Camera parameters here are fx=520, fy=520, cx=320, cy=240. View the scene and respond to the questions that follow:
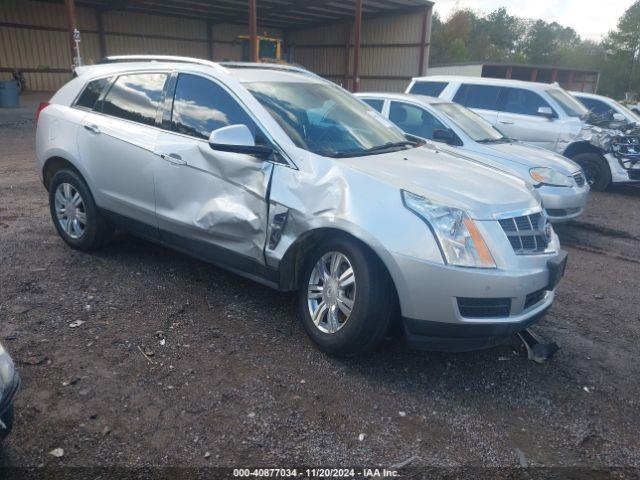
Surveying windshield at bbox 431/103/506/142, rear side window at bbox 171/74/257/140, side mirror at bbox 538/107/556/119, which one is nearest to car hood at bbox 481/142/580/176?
windshield at bbox 431/103/506/142

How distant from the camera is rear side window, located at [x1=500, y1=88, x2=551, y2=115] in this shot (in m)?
9.57

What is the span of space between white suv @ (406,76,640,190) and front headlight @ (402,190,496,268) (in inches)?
287

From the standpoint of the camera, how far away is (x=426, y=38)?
25719 mm

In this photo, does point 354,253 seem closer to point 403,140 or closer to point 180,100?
point 403,140

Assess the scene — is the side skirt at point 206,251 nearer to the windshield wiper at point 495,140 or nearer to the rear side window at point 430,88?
the windshield wiper at point 495,140

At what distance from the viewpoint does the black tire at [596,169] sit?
9508mm

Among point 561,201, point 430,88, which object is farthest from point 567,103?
point 561,201

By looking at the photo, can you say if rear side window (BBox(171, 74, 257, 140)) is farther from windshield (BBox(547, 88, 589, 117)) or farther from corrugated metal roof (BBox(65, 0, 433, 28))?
corrugated metal roof (BBox(65, 0, 433, 28))

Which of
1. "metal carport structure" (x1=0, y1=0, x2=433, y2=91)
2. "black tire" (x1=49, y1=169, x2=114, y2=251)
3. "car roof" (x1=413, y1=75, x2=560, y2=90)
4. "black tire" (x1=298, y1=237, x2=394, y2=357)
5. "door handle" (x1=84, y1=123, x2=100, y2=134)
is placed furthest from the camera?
"metal carport structure" (x1=0, y1=0, x2=433, y2=91)

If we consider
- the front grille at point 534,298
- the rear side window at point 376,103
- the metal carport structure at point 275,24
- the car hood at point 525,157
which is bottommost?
the front grille at point 534,298

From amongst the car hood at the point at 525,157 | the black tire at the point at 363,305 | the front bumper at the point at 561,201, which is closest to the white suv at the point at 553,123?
the car hood at the point at 525,157

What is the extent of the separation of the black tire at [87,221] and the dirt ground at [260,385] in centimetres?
23

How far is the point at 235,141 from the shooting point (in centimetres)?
341

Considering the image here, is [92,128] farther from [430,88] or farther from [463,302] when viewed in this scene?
[430,88]
